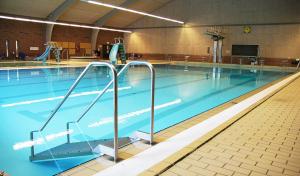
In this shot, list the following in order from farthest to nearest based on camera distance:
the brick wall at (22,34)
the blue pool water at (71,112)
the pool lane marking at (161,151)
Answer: the brick wall at (22,34)
the blue pool water at (71,112)
the pool lane marking at (161,151)

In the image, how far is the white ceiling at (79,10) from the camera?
1569cm

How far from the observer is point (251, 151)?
2725 millimetres

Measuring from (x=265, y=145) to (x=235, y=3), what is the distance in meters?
19.1

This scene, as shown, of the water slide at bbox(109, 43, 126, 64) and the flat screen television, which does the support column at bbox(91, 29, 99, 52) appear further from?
the flat screen television

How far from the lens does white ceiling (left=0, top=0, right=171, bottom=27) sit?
51.5ft

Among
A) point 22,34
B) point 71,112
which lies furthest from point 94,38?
point 71,112

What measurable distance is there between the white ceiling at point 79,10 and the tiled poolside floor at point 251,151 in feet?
51.4

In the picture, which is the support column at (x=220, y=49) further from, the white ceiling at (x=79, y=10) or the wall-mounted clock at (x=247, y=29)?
the white ceiling at (x=79, y=10)

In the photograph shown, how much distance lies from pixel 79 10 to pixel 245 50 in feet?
41.5

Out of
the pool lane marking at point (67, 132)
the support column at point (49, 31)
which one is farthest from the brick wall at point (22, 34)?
the pool lane marking at point (67, 132)

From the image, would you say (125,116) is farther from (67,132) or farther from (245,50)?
(245,50)

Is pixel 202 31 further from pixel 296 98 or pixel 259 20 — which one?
pixel 296 98

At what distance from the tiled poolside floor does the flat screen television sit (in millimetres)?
16223

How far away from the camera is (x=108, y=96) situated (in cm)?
724
